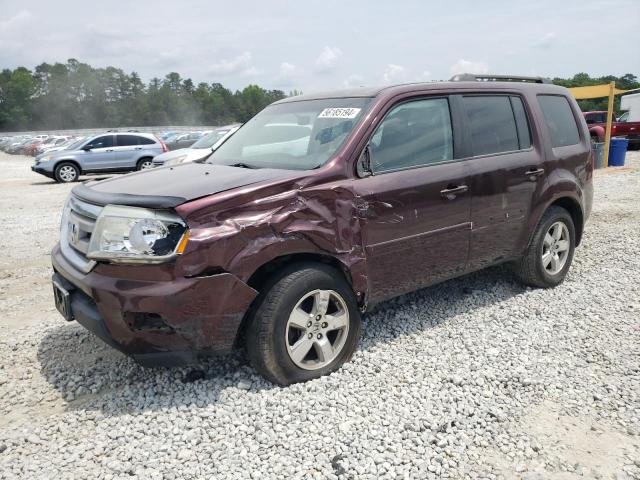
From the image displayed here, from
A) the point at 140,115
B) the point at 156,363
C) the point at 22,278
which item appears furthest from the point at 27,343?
the point at 140,115

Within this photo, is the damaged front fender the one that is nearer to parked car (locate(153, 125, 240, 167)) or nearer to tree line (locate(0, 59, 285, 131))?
parked car (locate(153, 125, 240, 167))

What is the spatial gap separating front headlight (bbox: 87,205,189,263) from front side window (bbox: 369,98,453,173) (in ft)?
4.71

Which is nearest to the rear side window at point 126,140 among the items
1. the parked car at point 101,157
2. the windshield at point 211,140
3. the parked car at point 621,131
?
the parked car at point 101,157

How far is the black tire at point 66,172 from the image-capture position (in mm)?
17828

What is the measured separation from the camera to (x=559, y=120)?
521 centimetres

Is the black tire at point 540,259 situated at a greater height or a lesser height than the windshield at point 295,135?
lesser

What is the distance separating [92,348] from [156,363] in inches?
49.1

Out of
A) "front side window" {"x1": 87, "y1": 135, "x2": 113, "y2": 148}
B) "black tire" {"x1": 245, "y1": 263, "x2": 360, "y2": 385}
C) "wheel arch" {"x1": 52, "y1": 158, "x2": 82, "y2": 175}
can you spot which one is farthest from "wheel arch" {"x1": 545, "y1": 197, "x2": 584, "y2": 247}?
"wheel arch" {"x1": 52, "y1": 158, "x2": 82, "y2": 175}

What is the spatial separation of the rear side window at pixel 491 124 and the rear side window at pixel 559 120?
0.54 m

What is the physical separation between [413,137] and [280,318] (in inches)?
66.9

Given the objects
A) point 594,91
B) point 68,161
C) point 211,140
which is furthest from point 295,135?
point 68,161

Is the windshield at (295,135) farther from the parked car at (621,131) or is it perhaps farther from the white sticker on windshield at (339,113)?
the parked car at (621,131)

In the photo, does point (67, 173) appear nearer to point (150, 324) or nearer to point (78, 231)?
point (78, 231)

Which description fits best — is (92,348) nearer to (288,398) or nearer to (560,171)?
(288,398)
